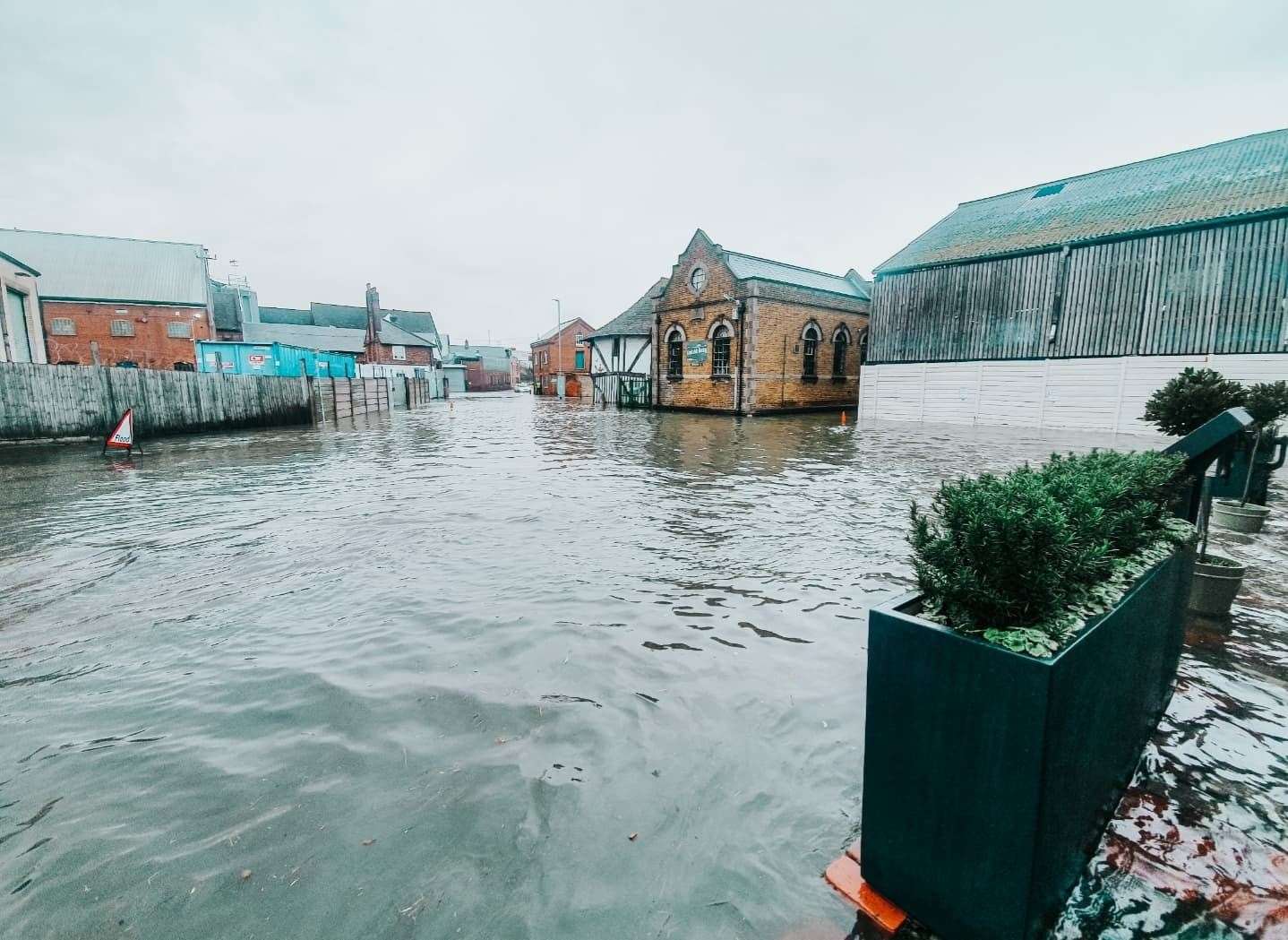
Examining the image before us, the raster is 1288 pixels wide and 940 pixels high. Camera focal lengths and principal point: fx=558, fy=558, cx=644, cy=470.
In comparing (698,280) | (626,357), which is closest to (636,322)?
(626,357)

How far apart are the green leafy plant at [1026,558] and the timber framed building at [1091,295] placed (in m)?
21.6

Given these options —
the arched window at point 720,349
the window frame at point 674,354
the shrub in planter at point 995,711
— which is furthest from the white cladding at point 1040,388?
the shrub in planter at point 995,711

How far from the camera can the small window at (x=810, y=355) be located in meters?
28.6

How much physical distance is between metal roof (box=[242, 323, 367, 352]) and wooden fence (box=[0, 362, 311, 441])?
34037mm

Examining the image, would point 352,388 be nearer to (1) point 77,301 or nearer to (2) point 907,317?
(2) point 907,317

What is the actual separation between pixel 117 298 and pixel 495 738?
5135 centimetres

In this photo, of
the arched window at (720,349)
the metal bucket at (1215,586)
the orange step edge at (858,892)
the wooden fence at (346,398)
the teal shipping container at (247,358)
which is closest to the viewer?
the orange step edge at (858,892)

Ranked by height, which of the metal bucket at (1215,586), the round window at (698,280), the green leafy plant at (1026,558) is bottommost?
the metal bucket at (1215,586)

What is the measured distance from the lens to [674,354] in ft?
100

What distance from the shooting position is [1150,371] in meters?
18.5

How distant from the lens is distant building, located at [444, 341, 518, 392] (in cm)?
8000

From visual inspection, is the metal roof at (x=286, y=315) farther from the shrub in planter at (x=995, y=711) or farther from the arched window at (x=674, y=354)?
the shrub in planter at (x=995, y=711)

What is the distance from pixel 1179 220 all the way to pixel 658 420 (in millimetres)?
18784

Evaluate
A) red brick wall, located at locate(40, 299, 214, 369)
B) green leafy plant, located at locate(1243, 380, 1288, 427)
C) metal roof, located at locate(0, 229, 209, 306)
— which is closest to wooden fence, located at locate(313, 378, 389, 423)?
red brick wall, located at locate(40, 299, 214, 369)
